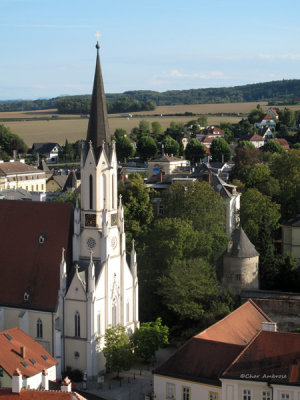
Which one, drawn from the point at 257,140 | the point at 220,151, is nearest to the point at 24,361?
the point at 220,151

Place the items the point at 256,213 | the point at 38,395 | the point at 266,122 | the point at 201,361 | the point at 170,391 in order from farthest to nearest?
the point at 266,122 → the point at 256,213 → the point at 170,391 → the point at 201,361 → the point at 38,395

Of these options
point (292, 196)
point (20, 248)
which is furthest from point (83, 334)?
point (292, 196)

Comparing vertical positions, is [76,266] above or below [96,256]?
below

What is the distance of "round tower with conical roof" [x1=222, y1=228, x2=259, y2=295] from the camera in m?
63.8

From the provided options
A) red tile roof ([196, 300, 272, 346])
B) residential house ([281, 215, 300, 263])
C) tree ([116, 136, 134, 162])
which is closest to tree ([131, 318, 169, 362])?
red tile roof ([196, 300, 272, 346])

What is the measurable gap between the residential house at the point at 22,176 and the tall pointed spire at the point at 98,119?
2550 inches

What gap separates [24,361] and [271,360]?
45.0ft

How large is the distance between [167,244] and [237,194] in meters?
19.2

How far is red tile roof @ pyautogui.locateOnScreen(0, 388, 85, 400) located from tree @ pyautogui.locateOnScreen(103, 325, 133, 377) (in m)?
15.1

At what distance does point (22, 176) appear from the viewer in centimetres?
12225

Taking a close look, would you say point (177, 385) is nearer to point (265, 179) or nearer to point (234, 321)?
point (234, 321)

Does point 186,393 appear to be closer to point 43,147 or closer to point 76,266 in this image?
point 76,266

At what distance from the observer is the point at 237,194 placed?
80750 mm

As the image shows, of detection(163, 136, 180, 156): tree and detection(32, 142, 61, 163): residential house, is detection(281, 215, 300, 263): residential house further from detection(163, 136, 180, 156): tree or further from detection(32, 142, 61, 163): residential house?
detection(32, 142, 61, 163): residential house
